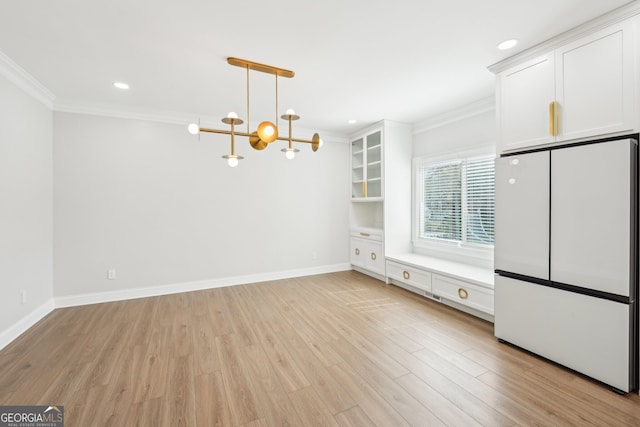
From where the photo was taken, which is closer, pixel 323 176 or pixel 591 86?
pixel 591 86

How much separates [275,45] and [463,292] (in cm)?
330

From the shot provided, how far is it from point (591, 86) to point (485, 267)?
2258 mm

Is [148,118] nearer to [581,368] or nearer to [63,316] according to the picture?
[63,316]

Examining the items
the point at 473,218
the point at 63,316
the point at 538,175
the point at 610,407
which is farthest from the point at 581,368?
the point at 63,316

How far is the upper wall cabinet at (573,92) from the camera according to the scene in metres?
1.90

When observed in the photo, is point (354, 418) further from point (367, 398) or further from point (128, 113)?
point (128, 113)

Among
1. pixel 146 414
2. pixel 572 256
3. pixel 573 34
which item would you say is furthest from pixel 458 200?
pixel 146 414

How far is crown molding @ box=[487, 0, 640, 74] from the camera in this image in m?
1.87

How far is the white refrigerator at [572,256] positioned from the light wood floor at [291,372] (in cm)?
24

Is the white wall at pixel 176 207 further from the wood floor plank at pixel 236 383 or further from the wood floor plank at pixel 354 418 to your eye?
the wood floor plank at pixel 354 418

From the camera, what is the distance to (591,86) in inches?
80.4

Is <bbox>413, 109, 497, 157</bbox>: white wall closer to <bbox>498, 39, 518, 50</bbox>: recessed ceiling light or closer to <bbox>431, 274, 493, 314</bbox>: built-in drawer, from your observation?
<bbox>498, 39, 518, 50</bbox>: recessed ceiling light

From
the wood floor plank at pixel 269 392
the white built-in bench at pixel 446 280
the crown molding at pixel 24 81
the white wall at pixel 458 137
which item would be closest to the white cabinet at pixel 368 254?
the white built-in bench at pixel 446 280

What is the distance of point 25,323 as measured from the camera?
2900 millimetres
